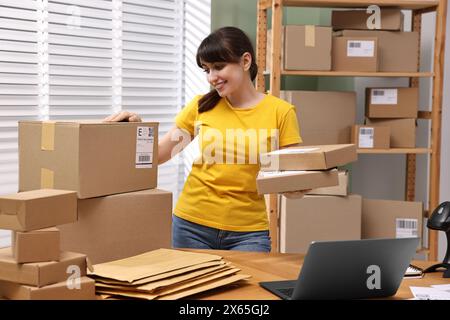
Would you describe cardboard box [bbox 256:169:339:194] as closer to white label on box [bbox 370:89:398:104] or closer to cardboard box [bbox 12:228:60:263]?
cardboard box [bbox 12:228:60:263]

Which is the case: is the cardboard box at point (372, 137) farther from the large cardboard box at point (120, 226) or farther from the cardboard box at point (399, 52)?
the large cardboard box at point (120, 226)

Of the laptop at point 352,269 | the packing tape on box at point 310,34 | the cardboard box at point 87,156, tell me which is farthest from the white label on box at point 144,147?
the packing tape on box at point 310,34

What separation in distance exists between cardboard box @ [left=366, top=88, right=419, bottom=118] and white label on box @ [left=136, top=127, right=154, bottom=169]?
1738 mm

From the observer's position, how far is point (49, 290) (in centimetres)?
128

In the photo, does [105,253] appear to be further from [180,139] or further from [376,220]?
[376,220]

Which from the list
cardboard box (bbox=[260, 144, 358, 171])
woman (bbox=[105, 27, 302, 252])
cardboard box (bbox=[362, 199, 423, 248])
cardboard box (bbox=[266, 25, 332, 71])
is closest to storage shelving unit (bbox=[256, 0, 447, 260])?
cardboard box (bbox=[266, 25, 332, 71])

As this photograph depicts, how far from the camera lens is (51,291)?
50.3 inches

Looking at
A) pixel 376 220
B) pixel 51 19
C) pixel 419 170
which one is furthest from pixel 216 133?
pixel 419 170

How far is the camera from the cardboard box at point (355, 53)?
3.17 meters

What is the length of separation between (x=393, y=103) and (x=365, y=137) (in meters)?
0.23

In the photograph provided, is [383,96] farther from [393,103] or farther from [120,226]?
[120,226]

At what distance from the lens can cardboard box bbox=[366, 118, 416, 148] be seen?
3275 mm

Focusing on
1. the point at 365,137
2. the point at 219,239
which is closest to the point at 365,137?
the point at 365,137

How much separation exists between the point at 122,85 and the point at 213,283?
186cm
